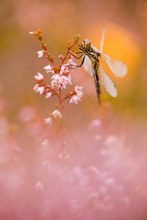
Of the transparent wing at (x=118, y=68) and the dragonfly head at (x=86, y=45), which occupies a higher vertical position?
the dragonfly head at (x=86, y=45)

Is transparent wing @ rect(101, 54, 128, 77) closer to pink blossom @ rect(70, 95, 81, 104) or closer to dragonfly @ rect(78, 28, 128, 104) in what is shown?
dragonfly @ rect(78, 28, 128, 104)

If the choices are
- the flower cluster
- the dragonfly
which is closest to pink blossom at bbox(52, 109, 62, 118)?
the flower cluster

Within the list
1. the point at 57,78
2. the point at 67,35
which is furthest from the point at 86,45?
the point at 67,35

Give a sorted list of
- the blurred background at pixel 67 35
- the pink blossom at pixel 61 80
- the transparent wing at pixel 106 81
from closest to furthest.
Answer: the pink blossom at pixel 61 80 < the transparent wing at pixel 106 81 < the blurred background at pixel 67 35

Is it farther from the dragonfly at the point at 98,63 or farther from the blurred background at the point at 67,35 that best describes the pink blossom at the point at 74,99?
the blurred background at the point at 67,35

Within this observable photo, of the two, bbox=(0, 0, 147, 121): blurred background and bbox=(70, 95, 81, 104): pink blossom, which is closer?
bbox=(70, 95, 81, 104): pink blossom

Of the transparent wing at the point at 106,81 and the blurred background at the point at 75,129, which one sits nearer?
the blurred background at the point at 75,129

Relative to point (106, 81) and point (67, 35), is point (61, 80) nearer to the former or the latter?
point (106, 81)

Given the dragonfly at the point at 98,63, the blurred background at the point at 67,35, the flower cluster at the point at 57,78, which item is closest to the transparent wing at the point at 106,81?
the dragonfly at the point at 98,63

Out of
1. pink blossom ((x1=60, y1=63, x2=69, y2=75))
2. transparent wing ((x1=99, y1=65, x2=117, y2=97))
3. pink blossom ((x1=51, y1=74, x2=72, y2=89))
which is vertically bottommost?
pink blossom ((x1=51, y1=74, x2=72, y2=89))
